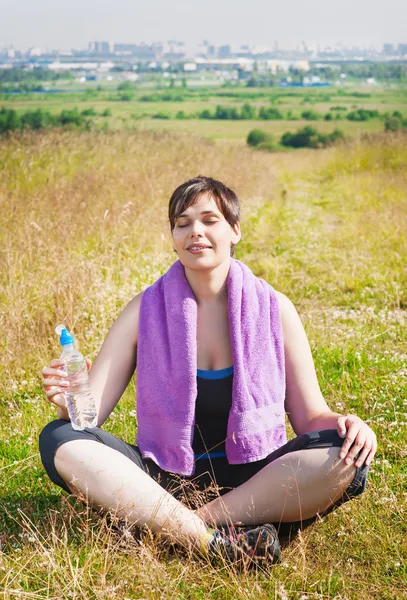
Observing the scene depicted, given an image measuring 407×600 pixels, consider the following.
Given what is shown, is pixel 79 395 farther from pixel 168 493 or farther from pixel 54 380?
pixel 168 493

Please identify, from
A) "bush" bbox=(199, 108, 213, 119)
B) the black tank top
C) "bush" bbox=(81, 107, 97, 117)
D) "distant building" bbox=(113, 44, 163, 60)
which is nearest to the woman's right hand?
the black tank top

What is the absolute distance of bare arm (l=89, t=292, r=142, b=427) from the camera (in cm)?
284

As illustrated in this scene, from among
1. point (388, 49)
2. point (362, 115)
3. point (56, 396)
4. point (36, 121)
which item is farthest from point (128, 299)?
point (388, 49)

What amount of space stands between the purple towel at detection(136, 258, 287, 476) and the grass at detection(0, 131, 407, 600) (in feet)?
1.24

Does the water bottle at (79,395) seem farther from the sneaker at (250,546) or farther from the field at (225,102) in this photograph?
the field at (225,102)

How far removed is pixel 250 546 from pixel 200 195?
135cm

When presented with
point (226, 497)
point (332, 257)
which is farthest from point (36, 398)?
point (332, 257)

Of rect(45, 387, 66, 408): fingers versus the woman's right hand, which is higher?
the woman's right hand

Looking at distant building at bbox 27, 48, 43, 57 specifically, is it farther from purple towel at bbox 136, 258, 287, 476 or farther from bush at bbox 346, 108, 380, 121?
purple towel at bbox 136, 258, 287, 476

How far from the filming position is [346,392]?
417cm

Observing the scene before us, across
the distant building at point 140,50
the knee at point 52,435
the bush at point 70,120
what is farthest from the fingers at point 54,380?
the distant building at point 140,50

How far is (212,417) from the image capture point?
289 cm

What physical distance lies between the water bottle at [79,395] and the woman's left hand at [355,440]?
0.95 meters

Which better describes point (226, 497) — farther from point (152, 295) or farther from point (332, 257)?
point (332, 257)
